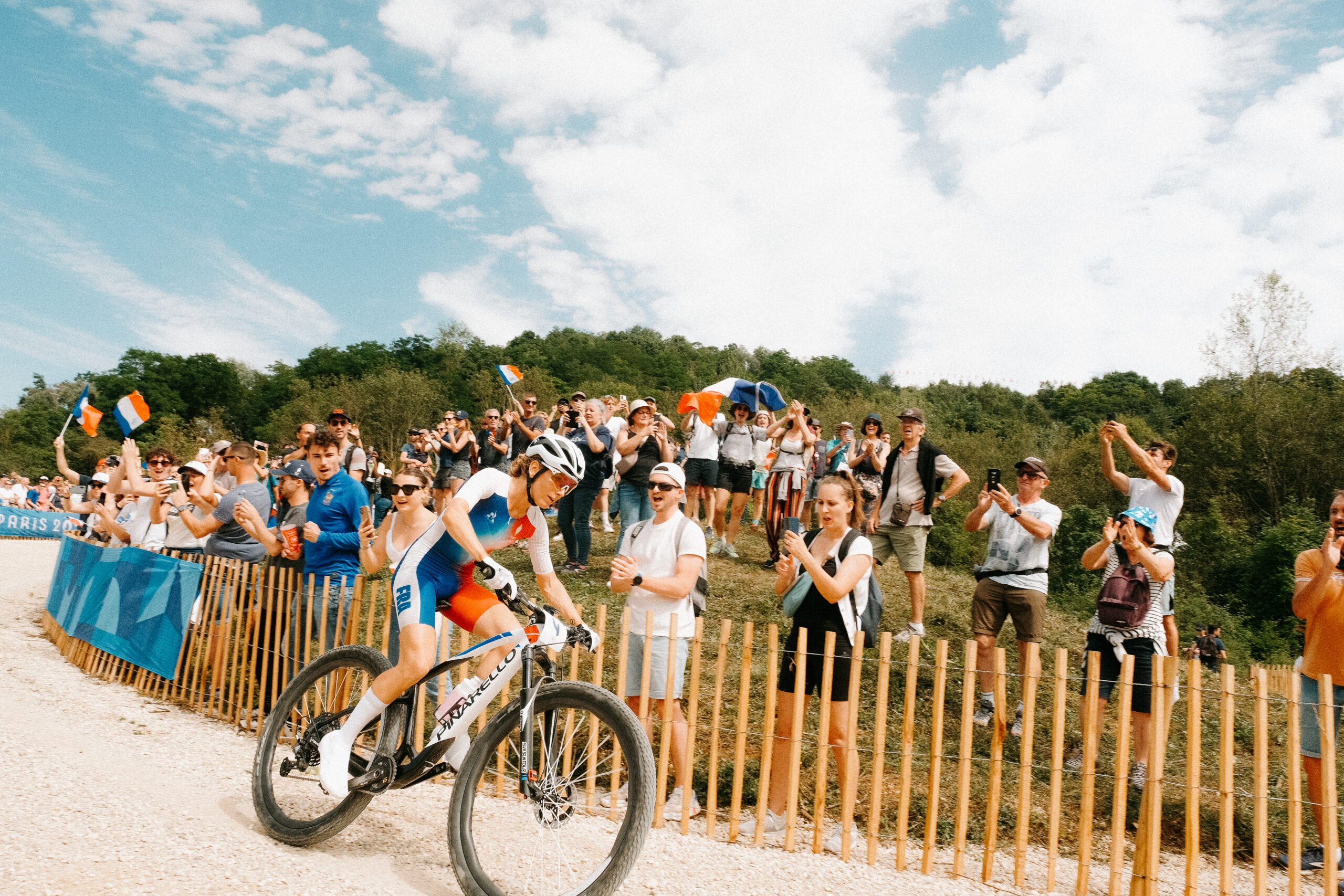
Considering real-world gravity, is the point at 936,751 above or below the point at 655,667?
below

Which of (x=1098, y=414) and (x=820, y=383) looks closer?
(x=1098, y=414)

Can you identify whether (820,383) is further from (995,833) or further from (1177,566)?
(995,833)

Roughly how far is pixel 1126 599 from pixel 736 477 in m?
6.22

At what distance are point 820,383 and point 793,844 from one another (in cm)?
7502

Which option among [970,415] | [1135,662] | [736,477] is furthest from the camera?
[970,415]

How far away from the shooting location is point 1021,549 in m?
6.95

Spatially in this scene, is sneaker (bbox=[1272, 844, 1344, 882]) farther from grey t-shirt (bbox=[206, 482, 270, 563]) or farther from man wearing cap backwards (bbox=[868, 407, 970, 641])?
grey t-shirt (bbox=[206, 482, 270, 563])

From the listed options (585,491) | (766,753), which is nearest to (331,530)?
(766,753)

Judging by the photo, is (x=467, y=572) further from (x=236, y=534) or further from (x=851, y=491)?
(x=236, y=534)

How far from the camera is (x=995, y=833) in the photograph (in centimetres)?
466

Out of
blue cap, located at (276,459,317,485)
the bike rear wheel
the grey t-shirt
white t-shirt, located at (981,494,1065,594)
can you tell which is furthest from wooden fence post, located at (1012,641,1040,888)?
the grey t-shirt

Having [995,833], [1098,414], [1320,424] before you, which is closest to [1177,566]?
[1320,424]

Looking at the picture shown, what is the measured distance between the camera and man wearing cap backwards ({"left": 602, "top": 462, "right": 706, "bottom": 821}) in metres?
5.15

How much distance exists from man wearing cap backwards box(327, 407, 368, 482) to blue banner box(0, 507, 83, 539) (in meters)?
18.4
